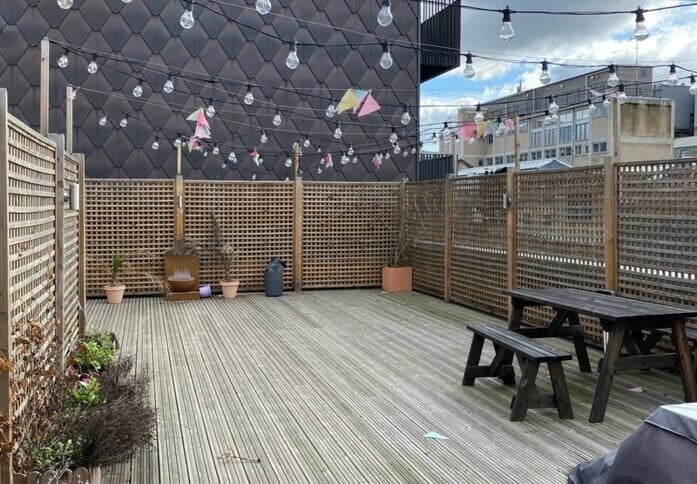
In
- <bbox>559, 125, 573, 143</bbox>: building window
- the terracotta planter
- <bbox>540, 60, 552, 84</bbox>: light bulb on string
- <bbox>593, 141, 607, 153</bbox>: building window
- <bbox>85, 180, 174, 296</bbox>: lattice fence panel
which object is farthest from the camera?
<bbox>559, 125, 573, 143</bbox>: building window

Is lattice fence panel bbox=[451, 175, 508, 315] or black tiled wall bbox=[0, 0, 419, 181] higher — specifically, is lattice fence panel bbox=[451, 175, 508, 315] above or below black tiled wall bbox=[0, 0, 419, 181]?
below

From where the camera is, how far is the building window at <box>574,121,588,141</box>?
102 ft

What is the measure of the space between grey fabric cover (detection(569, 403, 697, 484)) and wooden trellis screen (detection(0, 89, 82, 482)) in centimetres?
194

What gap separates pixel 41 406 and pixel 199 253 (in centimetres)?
668

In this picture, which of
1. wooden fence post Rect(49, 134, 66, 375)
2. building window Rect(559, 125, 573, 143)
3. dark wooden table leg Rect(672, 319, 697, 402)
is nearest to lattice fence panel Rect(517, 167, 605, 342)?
dark wooden table leg Rect(672, 319, 697, 402)

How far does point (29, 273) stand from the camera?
3.00 metres

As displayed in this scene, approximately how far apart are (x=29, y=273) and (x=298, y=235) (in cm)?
719

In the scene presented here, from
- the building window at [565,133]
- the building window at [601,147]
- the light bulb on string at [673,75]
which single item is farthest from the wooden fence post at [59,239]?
the building window at [565,133]

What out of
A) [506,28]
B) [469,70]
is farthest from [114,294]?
[506,28]

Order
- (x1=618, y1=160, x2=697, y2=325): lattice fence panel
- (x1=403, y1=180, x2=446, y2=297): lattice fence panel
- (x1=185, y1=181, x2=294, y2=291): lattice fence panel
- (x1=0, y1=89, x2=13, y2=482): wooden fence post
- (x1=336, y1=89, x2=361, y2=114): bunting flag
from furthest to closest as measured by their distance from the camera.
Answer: (x1=185, y1=181, x2=294, y2=291): lattice fence panel < (x1=403, y1=180, x2=446, y2=297): lattice fence panel < (x1=336, y1=89, x2=361, y2=114): bunting flag < (x1=618, y1=160, x2=697, y2=325): lattice fence panel < (x1=0, y1=89, x2=13, y2=482): wooden fence post

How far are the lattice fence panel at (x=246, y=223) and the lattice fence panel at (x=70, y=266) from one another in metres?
4.17

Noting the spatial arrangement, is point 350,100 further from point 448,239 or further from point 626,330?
point 626,330

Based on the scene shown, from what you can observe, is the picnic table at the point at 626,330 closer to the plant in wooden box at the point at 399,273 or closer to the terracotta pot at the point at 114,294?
the plant in wooden box at the point at 399,273

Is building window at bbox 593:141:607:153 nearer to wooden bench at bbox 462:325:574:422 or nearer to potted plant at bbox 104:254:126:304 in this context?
potted plant at bbox 104:254:126:304
